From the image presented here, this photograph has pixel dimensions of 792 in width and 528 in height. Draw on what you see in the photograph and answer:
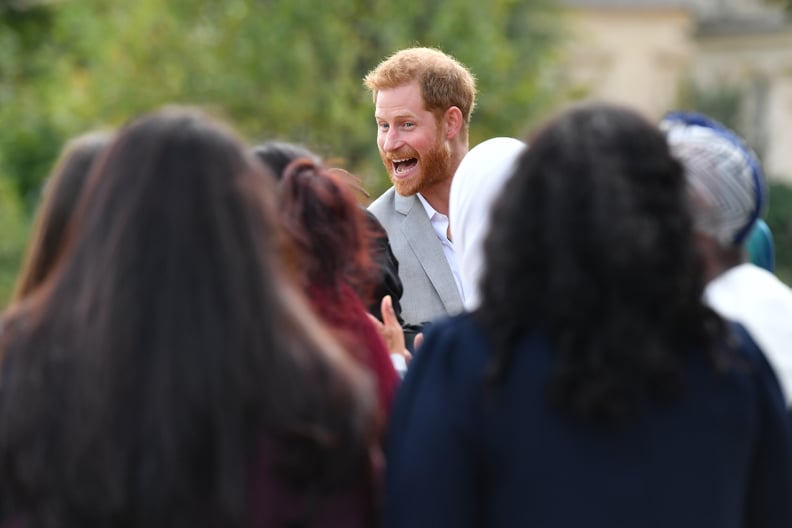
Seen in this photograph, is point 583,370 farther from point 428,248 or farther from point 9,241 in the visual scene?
point 9,241

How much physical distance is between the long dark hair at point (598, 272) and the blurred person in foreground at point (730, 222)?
37 cm

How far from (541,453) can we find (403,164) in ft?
10.2

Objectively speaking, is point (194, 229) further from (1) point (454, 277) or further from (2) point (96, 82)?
(2) point (96, 82)

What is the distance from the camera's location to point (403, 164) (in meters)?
5.66

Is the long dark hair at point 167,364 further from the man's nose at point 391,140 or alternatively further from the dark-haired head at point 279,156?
the man's nose at point 391,140

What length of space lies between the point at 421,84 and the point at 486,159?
1.74 meters

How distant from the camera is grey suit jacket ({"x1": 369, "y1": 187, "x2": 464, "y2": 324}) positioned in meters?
5.19

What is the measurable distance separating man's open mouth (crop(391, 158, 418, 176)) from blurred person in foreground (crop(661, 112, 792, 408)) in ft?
7.86

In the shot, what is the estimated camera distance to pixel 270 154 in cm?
353

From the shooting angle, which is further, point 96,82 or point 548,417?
point 96,82

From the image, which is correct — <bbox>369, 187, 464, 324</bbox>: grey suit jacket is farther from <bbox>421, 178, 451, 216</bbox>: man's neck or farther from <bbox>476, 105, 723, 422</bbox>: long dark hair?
<bbox>476, 105, 723, 422</bbox>: long dark hair

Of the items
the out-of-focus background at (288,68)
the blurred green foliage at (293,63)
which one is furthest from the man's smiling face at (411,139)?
the blurred green foliage at (293,63)

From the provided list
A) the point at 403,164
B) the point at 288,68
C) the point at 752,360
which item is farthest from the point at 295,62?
the point at 752,360

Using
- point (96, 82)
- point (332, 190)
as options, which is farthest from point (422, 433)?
point (96, 82)
